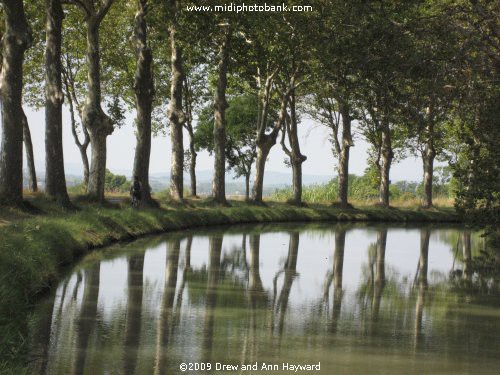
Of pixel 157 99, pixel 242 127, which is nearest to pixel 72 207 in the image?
pixel 157 99

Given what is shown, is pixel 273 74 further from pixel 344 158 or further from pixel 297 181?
pixel 344 158

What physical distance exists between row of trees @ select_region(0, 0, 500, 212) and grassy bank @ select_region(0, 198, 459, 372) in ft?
6.41

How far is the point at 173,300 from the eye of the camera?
46.8 ft

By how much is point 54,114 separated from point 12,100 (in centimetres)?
413

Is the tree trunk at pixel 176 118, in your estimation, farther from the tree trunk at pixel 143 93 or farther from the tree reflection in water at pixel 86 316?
the tree reflection in water at pixel 86 316

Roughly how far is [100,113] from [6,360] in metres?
24.5

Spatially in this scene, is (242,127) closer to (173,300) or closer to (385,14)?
(385,14)

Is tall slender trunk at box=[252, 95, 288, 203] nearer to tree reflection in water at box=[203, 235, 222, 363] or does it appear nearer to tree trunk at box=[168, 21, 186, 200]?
tree trunk at box=[168, 21, 186, 200]

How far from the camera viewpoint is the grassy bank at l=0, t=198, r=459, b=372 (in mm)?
10289

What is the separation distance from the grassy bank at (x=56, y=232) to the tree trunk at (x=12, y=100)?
945 mm

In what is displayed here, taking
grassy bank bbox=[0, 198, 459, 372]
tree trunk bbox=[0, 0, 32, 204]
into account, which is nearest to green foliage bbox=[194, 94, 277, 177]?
grassy bank bbox=[0, 198, 459, 372]

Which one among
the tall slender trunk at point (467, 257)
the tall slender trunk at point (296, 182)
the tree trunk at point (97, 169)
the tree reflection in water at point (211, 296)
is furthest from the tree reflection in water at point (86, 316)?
the tall slender trunk at point (296, 182)

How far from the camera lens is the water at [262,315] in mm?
9703

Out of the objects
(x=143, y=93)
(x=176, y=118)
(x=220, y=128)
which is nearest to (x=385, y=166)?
(x=220, y=128)
